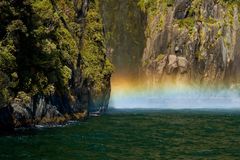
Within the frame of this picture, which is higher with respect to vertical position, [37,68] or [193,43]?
[193,43]

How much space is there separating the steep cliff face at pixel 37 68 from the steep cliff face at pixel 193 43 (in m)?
59.2

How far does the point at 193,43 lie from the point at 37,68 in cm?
8762

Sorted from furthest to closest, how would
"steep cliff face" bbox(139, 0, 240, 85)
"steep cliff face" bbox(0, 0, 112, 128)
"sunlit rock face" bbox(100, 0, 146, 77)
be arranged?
"sunlit rock face" bbox(100, 0, 146, 77)
"steep cliff face" bbox(139, 0, 240, 85)
"steep cliff face" bbox(0, 0, 112, 128)

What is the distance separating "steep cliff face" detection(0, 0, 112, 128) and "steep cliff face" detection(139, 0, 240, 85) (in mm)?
59229

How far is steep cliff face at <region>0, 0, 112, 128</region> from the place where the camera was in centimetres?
4397

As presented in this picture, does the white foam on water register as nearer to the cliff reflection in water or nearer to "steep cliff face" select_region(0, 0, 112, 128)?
the cliff reflection in water

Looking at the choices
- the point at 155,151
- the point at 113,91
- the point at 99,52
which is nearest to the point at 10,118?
the point at 155,151

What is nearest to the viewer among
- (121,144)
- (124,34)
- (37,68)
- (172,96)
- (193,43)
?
(121,144)

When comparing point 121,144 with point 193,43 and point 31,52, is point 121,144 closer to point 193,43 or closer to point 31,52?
point 31,52

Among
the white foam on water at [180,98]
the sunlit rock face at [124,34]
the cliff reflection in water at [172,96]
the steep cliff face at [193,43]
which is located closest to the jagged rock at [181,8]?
the steep cliff face at [193,43]

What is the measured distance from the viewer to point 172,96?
422ft

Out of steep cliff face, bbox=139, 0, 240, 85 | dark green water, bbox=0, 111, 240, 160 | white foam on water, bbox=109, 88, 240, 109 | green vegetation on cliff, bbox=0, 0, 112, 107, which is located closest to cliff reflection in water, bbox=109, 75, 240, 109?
white foam on water, bbox=109, 88, 240, 109

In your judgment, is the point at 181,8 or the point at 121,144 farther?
the point at 181,8

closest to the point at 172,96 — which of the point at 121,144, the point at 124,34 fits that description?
the point at 124,34
